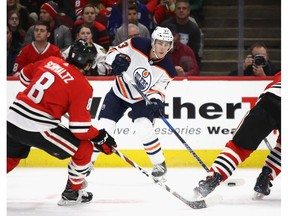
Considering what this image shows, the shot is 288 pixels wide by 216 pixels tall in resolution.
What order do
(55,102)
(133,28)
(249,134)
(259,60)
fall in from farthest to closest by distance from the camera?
(133,28)
(259,60)
(249,134)
(55,102)

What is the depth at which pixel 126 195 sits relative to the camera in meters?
4.71

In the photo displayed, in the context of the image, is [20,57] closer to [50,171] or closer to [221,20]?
[50,171]

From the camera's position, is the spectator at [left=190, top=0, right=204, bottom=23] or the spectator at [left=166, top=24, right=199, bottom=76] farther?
the spectator at [left=190, top=0, right=204, bottom=23]

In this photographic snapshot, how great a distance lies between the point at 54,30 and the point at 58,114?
2622mm

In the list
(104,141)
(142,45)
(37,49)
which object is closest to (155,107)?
(142,45)

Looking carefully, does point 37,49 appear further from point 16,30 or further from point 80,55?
point 80,55

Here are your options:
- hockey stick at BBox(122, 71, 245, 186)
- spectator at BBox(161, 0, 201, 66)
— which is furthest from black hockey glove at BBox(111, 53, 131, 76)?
spectator at BBox(161, 0, 201, 66)

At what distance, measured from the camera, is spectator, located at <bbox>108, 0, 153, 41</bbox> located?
252 inches

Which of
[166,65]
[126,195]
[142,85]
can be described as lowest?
[126,195]

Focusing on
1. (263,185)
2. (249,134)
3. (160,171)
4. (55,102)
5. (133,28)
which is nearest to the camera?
(55,102)

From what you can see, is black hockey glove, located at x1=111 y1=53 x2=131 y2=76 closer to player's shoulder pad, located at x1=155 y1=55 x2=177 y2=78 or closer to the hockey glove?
player's shoulder pad, located at x1=155 y1=55 x2=177 y2=78

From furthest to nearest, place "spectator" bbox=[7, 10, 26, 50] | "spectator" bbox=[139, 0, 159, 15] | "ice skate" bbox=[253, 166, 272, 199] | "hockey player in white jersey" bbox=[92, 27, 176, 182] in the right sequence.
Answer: "spectator" bbox=[139, 0, 159, 15]
"spectator" bbox=[7, 10, 26, 50]
"hockey player in white jersey" bbox=[92, 27, 176, 182]
"ice skate" bbox=[253, 166, 272, 199]

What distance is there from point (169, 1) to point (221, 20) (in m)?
0.47

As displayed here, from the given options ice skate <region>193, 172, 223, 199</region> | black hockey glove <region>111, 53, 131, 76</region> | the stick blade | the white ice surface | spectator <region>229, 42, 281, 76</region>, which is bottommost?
the white ice surface
